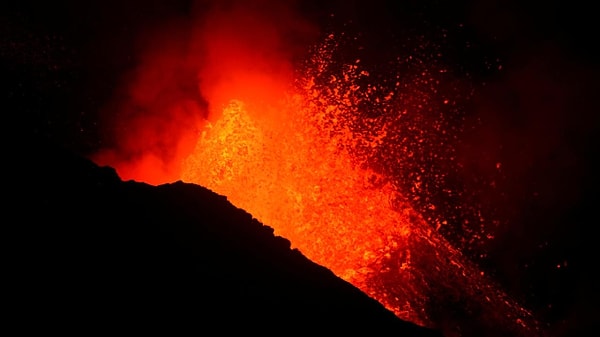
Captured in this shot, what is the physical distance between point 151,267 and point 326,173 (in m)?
9.61

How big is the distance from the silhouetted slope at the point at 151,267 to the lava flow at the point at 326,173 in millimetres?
6652

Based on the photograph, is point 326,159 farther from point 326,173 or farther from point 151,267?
point 151,267

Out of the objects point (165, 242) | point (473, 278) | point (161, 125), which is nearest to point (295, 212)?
point (161, 125)

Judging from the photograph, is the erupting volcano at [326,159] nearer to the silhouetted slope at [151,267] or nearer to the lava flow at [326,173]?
the lava flow at [326,173]

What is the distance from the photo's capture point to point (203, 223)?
4117mm

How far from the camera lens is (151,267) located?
11.7 feet

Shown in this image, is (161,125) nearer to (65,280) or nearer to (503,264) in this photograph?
(65,280)

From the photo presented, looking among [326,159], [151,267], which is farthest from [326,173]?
[151,267]

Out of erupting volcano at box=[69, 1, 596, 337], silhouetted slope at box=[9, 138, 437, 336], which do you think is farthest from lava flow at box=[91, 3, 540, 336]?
silhouetted slope at box=[9, 138, 437, 336]

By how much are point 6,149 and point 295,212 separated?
27.1 ft

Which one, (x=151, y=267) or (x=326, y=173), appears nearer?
(x=151, y=267)

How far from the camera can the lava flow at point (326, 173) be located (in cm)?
1114

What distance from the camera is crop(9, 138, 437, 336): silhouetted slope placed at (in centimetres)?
313

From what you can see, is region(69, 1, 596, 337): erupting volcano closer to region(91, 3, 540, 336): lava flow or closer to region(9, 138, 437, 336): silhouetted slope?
region(91, 3, 540, 336): lava flow
